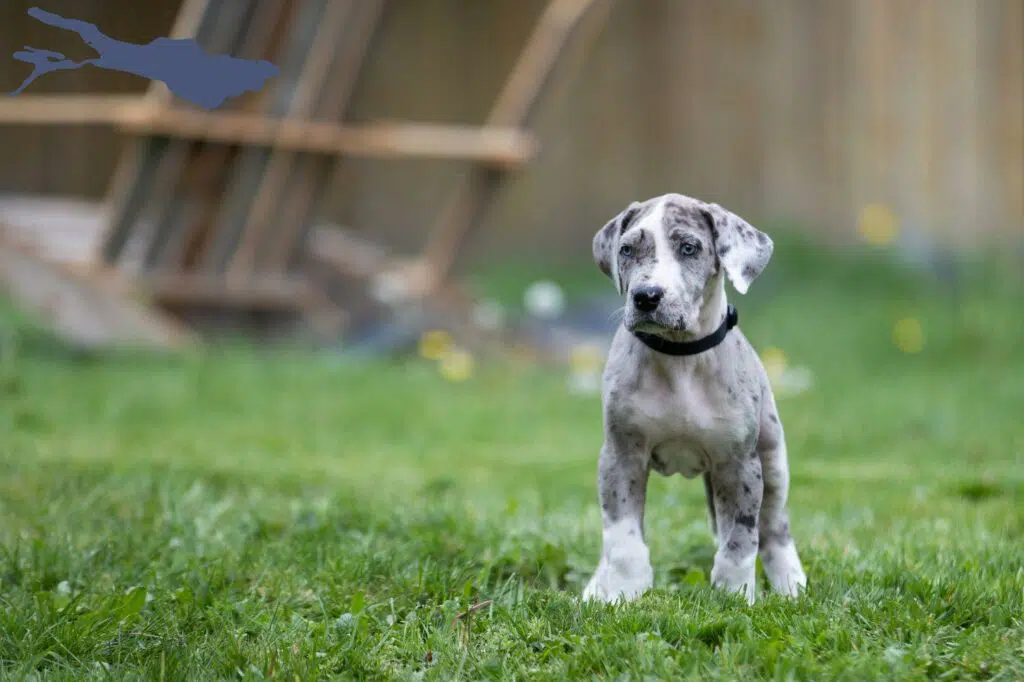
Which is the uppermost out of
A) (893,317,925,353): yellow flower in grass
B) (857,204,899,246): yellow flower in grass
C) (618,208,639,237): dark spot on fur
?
(857,204,899,246): yellow flower in grass

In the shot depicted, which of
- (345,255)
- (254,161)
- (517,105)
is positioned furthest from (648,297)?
(345,255)

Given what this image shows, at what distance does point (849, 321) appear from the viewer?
33.4ft

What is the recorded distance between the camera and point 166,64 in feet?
9.79

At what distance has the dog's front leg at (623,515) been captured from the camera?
9.93 ft

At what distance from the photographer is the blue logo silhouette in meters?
2.93

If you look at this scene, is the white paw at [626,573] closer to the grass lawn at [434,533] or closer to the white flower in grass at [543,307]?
the grass lawn at [434,533]

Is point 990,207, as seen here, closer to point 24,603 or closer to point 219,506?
point 219,506

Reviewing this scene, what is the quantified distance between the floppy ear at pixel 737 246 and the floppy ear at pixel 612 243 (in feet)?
0.65

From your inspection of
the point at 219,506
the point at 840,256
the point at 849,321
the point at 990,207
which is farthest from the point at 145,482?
the point at 990,207

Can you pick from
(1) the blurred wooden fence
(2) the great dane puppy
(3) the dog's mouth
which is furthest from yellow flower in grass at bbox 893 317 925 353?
(3) the dog's mouth

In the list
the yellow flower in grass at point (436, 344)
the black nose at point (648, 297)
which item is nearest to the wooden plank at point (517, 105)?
the yellow flower in grass at point (436, 344)

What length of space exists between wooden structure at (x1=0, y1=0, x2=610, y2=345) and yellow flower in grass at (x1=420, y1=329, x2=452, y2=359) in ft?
0.80

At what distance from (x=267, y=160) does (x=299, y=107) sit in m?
0.47

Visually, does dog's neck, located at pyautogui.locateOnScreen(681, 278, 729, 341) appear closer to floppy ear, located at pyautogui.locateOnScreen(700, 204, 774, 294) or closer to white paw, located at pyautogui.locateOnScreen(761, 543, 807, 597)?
floppy ear, located at pyautogui.locateOnScreen(700, 204, 774, 294)
